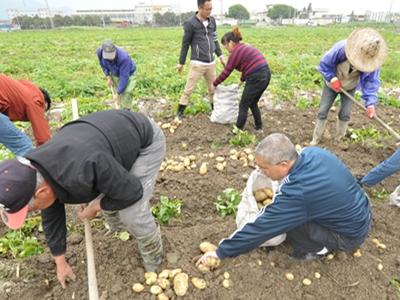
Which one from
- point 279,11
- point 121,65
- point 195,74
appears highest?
point 121,65

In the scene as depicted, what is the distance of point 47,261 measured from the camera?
2.44 metres

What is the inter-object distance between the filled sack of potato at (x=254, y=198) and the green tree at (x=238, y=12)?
95.0 meters

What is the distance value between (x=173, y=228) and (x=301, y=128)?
320cm

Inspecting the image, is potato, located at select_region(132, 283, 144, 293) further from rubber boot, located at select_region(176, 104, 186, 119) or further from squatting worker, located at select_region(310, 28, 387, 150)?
rubber boot, located at select_region(176, 104, 186, 119)

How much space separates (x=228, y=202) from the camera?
3.11m

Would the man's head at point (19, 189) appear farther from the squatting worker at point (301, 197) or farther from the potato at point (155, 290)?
the squatting worker at point (301, 197)

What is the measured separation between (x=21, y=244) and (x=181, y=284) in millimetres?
1684

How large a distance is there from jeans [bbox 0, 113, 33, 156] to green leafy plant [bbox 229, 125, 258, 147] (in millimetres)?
2713

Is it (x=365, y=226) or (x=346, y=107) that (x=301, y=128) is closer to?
(x=346, y=107)

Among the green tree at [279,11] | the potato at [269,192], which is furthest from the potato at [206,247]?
the green tree at [279,11]

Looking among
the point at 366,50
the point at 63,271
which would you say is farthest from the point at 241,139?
the point at 63,271

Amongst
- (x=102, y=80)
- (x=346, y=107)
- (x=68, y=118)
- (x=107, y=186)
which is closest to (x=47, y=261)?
(x=107, y=186)

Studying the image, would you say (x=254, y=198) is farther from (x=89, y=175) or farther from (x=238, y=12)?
(x=238, y=12)

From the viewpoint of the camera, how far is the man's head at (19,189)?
1360mm
